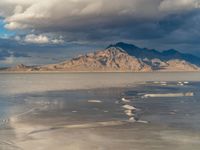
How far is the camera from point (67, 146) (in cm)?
3572

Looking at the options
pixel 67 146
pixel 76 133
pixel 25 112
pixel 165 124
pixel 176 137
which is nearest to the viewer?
pixel 67 146

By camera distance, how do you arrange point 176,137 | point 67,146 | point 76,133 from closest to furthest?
point 67,146 < point 176,137 < point 76,133

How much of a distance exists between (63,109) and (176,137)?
100ft

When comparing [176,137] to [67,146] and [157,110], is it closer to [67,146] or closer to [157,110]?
[67,146]

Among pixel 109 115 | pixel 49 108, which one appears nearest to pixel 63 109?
pixel 49 108

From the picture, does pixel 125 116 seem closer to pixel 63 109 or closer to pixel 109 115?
pixel 109 115

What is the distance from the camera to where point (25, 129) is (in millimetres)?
45094

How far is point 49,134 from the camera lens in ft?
137

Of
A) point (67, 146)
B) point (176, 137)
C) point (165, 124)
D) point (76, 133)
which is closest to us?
point (67, 146)

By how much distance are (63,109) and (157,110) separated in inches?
687

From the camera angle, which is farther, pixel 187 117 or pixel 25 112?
pixel 25 112

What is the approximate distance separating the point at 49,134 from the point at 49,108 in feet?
85.2

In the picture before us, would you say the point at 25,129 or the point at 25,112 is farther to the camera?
the point at 25,112

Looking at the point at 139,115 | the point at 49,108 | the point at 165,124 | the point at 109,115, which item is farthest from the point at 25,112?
the point at 165,124
